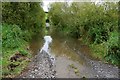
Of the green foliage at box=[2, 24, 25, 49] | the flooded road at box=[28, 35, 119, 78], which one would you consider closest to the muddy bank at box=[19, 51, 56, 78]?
the flooded road at box=[28, 35, 119, 78]

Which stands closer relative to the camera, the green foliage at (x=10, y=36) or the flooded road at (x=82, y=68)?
the flooded road at (x=82, y=68)

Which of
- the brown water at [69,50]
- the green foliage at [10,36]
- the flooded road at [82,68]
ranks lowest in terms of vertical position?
the flooded road at [82,68]

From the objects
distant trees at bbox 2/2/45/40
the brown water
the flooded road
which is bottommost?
the flooded road

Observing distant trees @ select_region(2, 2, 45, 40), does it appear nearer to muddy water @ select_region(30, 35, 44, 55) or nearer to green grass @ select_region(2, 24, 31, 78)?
green grass @ select_region(2, 24, 31, 78)

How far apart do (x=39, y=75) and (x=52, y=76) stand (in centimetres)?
67

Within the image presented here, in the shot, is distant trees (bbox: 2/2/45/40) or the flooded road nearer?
the flooded road

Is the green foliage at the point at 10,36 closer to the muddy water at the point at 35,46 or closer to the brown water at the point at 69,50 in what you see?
the muddy water at the point at 35,46

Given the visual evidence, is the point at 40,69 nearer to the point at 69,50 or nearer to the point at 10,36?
the point at 10,36

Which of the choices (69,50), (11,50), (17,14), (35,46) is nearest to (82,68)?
(11,50)

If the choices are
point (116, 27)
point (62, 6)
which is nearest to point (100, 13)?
point (116, 27)

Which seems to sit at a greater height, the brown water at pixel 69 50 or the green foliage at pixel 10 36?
the green foliage at pixel 10 36

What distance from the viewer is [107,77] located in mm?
11281

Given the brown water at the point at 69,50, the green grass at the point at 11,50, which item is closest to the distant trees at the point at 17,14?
the green grass at the point at 11,50

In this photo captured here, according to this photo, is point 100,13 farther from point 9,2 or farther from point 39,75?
point 39,75
